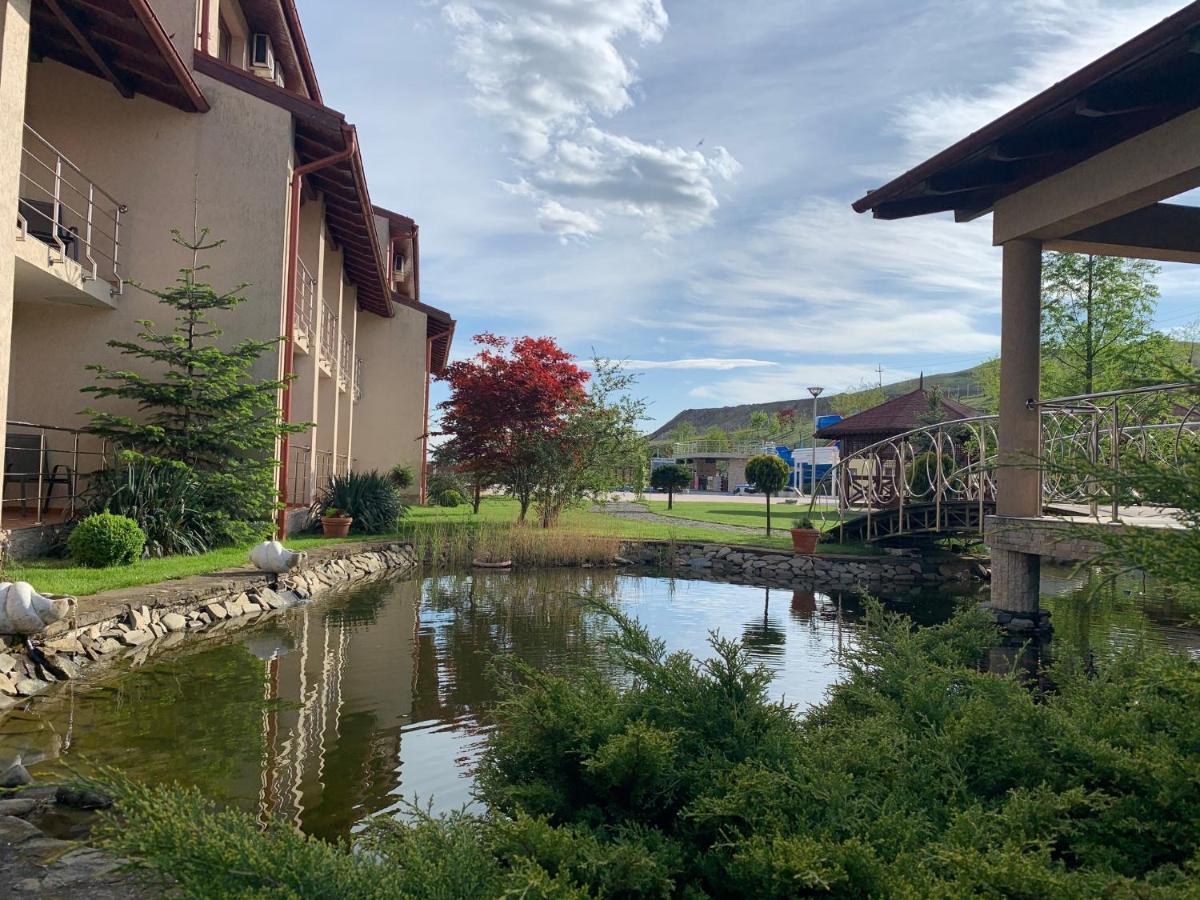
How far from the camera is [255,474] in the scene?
10500 millimetres

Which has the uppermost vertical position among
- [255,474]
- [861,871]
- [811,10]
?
[811,10]

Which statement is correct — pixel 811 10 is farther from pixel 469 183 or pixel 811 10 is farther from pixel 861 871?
pixel 861 871

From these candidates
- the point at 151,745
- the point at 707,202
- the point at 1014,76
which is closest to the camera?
the point at 151,745

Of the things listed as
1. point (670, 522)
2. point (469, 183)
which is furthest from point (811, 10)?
point (670, 522)

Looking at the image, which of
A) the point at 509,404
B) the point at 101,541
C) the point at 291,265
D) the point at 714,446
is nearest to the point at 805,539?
the point at 509,404

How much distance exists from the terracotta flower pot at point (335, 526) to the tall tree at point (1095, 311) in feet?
52.7

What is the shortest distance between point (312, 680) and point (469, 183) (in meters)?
8.93

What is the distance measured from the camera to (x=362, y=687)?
5.91 m

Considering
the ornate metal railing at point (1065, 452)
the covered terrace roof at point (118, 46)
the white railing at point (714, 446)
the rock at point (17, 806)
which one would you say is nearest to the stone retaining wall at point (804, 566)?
the ornate metal railing at point (1065, 452)

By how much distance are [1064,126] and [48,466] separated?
1210cm

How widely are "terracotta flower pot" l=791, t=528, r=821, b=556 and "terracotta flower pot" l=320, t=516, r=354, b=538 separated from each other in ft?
26.1

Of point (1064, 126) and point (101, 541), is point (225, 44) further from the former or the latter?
point (1064, 126)

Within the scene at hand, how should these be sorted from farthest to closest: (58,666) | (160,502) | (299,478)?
(299,478) < (160,502) < (58,666)

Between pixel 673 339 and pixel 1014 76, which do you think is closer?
pixel 1014 76
